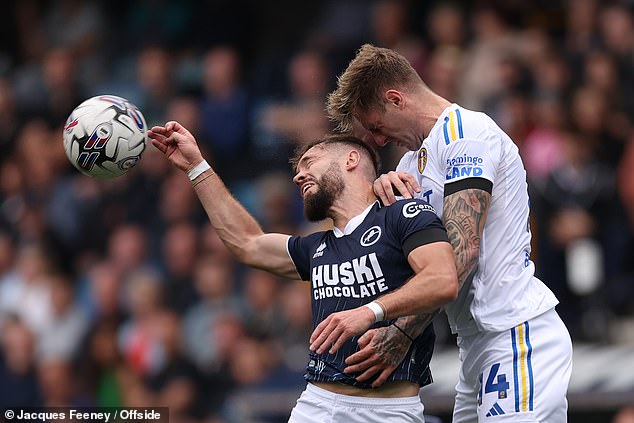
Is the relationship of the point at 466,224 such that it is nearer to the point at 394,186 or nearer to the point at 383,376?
the point at 394,186

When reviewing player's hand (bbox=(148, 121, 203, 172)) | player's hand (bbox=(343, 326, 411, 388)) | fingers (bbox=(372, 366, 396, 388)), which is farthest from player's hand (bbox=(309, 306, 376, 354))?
player's hand (bbox=(148, 121, 203, 172))

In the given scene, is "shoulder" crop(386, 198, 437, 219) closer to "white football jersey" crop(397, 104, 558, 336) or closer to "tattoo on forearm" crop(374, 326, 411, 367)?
"white football jersey" crop(397, 104, 558, 336)

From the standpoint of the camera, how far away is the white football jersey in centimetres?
539

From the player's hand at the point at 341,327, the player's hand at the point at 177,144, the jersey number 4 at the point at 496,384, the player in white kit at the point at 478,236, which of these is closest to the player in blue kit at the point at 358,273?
the player's hand at the point at 341,327

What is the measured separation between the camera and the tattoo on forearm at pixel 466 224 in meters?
5.19

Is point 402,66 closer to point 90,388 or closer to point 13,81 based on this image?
point 90,388

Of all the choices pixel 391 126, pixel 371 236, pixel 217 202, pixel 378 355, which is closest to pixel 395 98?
pixel 391 126

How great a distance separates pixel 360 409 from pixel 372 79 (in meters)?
1.53

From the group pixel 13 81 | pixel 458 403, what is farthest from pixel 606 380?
pixel 13 81

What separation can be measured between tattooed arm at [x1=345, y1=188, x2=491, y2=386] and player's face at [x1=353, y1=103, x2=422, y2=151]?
514 mm

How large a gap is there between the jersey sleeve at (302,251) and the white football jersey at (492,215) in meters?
0.61

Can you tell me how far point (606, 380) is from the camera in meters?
9.05

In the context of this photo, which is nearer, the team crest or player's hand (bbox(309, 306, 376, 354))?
player's hand (bbox(309, 306, 376, 354))

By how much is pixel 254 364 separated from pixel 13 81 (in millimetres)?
6699
